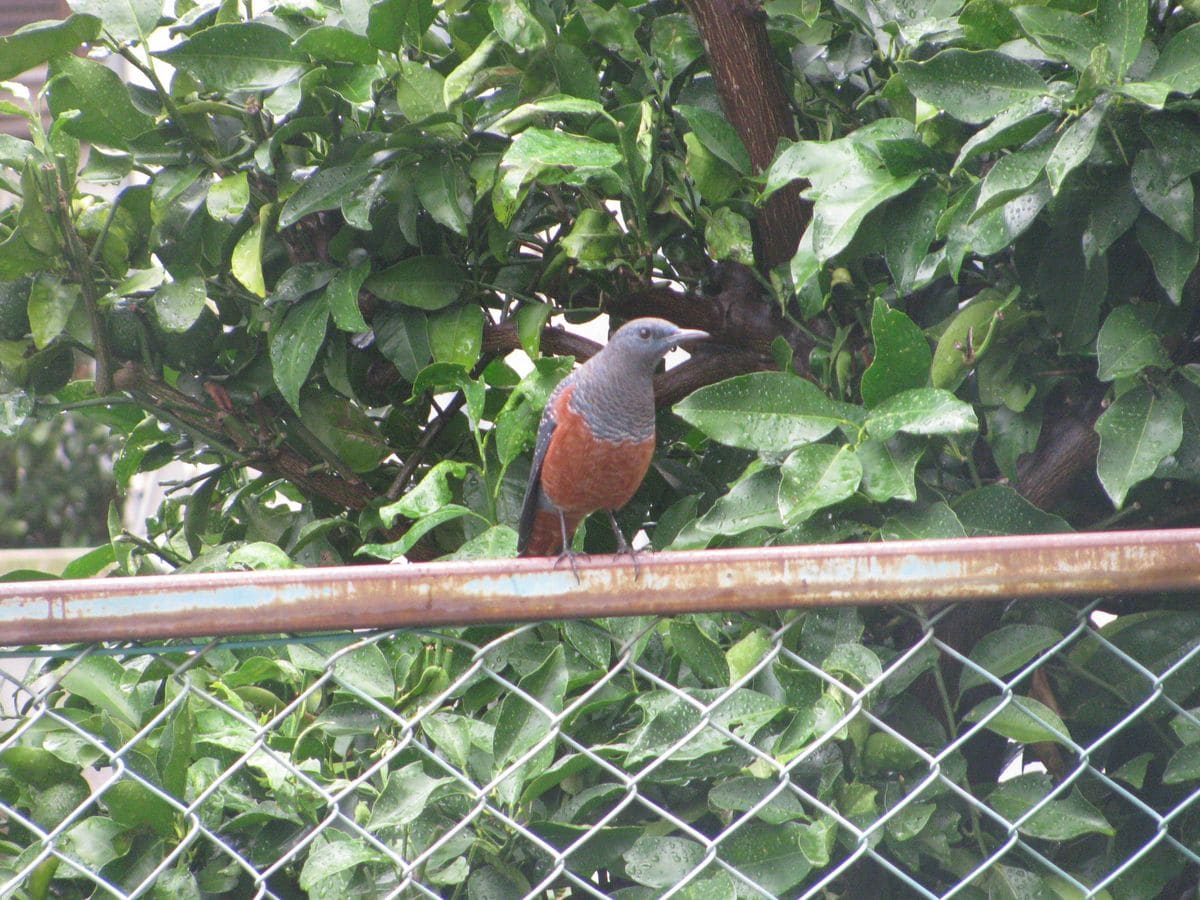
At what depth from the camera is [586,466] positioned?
2166 mm

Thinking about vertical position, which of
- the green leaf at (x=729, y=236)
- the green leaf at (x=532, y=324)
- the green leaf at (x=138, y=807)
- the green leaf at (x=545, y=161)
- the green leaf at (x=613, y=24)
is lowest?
the green leaf at (x=138, y=807)

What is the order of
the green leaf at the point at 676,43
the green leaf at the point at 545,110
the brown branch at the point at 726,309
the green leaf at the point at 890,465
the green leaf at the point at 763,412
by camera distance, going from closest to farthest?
the green leaf at the point at 890,465
the green leaf at the point at 763,412
the green leaf at the point at 545,110
the green leaf at the point at 676,43
the brown branch at the point at 726,309

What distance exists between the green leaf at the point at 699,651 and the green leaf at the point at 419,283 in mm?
820

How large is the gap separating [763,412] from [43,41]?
144cm

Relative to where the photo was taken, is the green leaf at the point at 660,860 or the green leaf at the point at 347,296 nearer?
the green leaf at the point at 660,860

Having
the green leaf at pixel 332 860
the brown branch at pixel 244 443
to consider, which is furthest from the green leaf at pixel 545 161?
the green leaf at pixel 332 860

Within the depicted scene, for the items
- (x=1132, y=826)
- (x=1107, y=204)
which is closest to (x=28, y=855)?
(x=1132, y=826)

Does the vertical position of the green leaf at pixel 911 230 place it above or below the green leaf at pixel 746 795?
above

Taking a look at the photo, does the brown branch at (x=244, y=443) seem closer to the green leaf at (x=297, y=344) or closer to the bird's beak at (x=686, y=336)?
the green leaf at (x=297, y=344)

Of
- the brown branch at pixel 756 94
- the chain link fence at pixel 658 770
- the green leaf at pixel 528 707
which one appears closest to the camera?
the green leaf at pixel 528 707

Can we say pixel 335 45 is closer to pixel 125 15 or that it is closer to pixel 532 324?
pixel 125 15

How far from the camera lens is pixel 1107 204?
171cm

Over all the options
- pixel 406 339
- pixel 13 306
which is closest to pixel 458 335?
pixel 406 339

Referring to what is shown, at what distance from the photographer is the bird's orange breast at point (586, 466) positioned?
7.11 ft
